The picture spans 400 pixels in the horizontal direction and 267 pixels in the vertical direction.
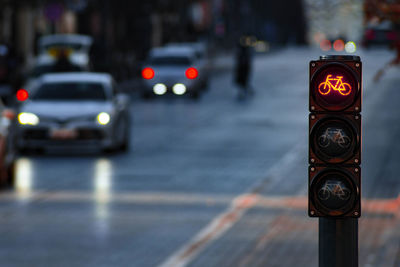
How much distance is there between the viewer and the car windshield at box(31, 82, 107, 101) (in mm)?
24203

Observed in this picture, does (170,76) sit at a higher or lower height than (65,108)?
higher

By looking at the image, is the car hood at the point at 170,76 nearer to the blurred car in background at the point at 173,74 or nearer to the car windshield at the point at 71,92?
the blurred car in background at the point at 173,74

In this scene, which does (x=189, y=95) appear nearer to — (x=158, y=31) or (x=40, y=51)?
(x=40, y=51)

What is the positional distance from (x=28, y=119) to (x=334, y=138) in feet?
56.4

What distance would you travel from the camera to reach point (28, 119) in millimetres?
23281

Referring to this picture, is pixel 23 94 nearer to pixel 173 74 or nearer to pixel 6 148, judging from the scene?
pixel 6 148

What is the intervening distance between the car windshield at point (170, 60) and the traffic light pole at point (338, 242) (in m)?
36.6

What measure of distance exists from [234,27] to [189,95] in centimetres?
10629

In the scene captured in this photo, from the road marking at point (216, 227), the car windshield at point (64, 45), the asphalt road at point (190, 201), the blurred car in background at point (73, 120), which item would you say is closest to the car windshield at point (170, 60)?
the asphalt road at point (190, 201)

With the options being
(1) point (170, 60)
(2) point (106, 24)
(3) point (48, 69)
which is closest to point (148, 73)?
(1) point (170, 60)

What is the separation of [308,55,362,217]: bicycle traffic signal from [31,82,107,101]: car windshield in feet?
58.3

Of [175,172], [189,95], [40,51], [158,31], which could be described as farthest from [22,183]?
[158,31]

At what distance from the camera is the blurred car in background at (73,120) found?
75.5 feet

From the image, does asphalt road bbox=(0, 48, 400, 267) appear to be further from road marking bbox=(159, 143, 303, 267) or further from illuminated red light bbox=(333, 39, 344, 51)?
illuminated red light bbox=(333, 39, 344, 51)
